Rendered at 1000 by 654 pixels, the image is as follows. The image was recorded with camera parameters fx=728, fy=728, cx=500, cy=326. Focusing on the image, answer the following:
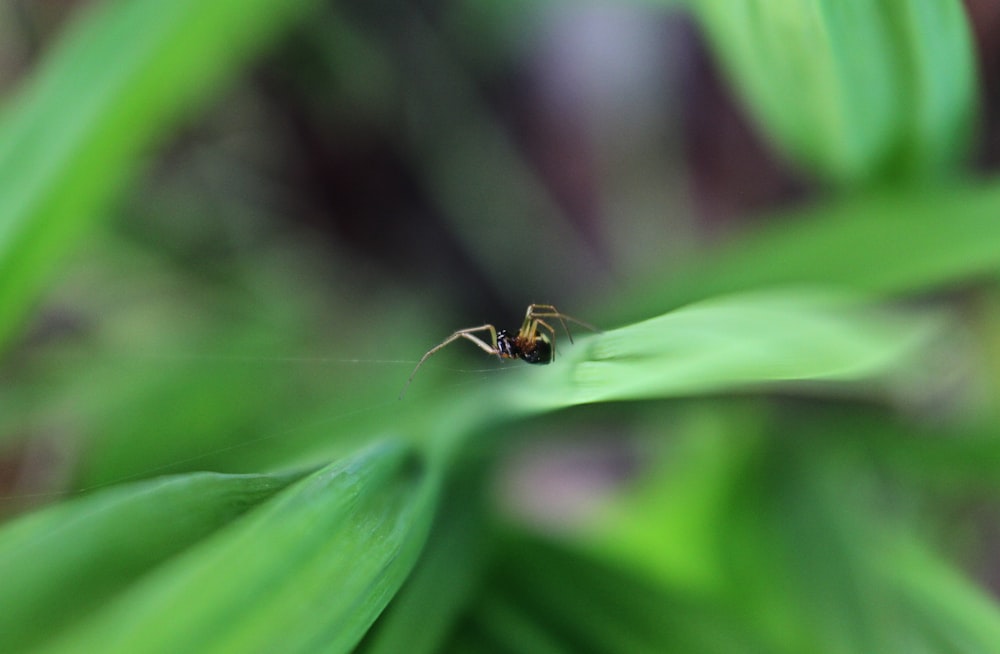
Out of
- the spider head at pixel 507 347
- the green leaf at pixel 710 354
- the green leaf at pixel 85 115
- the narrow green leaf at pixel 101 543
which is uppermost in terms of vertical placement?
the green leaf at pixel 85 115

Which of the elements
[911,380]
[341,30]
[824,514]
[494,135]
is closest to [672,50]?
[494,135]

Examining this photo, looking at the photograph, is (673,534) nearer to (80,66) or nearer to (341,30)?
(80,66)

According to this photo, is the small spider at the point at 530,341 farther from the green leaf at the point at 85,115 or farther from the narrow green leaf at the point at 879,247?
the green leaf at the point at 85,115

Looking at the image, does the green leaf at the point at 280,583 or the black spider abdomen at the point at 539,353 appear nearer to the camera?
the green leaf at the point at 280,583

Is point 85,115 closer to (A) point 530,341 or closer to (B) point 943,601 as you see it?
(A) point 530,341

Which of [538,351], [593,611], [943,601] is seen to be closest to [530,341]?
[538,351]

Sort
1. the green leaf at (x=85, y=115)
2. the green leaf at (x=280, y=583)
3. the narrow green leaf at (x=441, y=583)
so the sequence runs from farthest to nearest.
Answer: the green leaf at (x=85, y=115) → the narrow green leaf at (x=441, y=583) → the green leaf at (x=280, y=583)

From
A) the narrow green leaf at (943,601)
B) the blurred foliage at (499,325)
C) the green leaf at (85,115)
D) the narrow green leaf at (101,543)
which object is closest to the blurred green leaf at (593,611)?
the blurred foliage at (499,325)

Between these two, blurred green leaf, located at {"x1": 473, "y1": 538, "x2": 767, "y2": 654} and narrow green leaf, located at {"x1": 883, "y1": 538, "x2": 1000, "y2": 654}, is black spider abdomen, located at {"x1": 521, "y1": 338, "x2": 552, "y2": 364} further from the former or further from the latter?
narrow green leaf, located at {"x1": 883, "y1": 538, "x2": 1000, "y2": 654}
